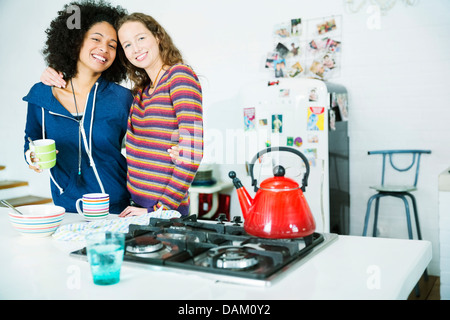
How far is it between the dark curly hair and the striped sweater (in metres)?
0.33

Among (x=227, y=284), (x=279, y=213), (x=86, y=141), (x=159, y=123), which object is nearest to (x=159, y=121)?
(x=159, y=123)

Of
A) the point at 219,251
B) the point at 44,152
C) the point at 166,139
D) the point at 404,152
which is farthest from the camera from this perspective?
the point at 404,152

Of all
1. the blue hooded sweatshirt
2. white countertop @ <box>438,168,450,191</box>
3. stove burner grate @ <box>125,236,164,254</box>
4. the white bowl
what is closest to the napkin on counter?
the white bowl

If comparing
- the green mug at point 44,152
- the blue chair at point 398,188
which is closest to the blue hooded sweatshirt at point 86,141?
the green mug at point 44,152

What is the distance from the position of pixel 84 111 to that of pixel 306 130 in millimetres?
1694

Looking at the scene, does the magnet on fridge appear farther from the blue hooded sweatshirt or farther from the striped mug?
the striped mug

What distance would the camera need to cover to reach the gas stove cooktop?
82 cm

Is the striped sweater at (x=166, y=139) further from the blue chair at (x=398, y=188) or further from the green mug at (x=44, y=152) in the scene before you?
the blue chair at (x=398, y=188)

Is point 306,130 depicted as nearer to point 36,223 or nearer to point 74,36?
point 74,36

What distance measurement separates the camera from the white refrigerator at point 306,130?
299 cm

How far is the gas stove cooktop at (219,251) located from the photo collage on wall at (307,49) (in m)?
2.67

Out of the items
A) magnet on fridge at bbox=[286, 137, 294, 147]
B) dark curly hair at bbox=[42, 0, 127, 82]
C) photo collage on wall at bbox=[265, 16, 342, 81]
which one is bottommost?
magnet on fridge at bbox=[286, 137, 294, 147]

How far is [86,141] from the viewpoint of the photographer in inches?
69.5

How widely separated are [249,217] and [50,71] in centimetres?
132
